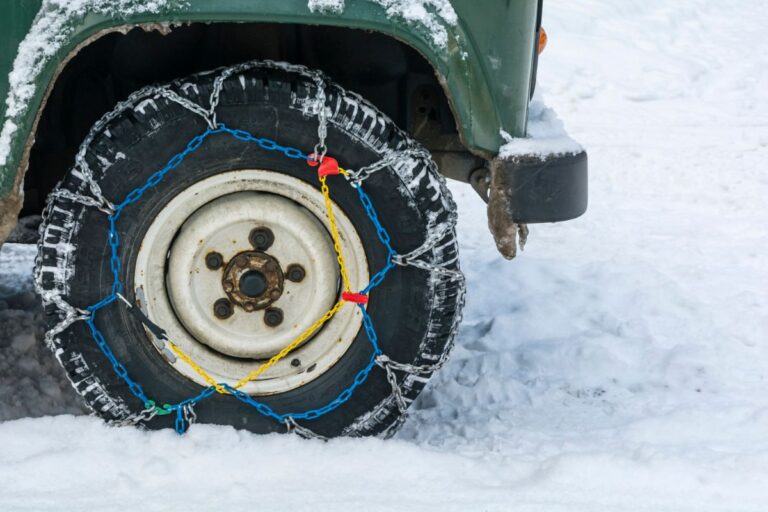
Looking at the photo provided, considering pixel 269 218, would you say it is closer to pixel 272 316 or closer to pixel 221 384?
pixel 272 316

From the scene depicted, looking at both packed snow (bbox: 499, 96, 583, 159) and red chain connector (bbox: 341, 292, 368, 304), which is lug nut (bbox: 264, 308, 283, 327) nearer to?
red chain connector (bbox: 341, 292, 368, 304)

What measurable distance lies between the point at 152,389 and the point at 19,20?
1.08 m

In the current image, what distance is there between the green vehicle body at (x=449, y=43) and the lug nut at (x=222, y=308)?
2.12ft

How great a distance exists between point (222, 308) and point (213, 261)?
0.14 m

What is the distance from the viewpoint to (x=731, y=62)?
29.5 feet

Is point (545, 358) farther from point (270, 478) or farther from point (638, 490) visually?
point (270, 478)

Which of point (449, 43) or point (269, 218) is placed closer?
point (449, 43)

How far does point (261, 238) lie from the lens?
9.50ft

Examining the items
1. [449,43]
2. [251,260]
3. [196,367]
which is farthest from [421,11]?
[196,367]

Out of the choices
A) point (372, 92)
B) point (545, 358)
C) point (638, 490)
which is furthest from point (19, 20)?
point (545, 358)

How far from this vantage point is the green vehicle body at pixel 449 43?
8.43 feet

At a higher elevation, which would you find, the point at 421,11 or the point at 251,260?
the point at 421,11

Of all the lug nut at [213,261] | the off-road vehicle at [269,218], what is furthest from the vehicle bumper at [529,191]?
the lug nut at [213,261]

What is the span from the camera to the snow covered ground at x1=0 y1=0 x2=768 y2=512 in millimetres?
2707
